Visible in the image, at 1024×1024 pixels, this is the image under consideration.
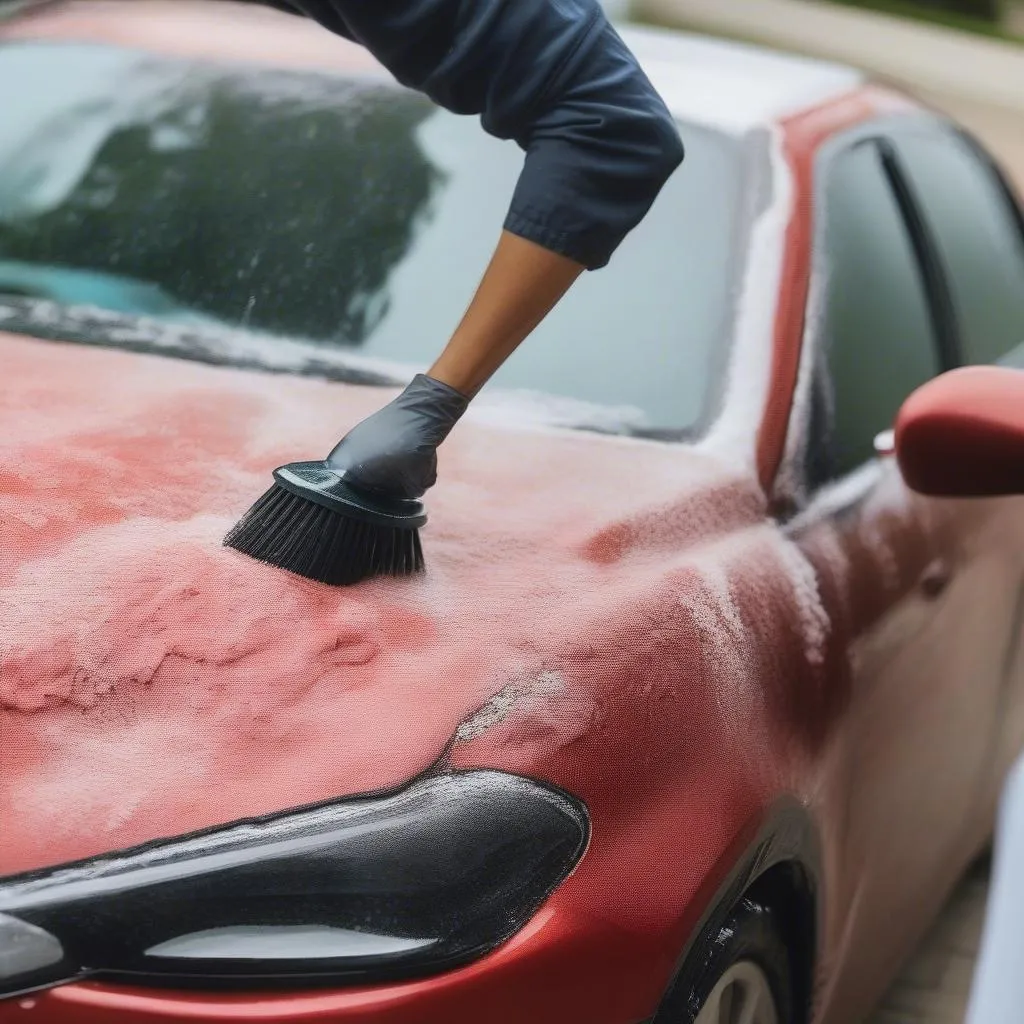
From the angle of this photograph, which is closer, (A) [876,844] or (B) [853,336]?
(A) [876,844]

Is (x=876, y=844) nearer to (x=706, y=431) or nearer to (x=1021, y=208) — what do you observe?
(x=706, y=431)

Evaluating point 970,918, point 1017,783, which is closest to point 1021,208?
point 970,918

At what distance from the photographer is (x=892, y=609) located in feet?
8.29

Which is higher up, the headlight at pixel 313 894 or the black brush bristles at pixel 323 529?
the black brush bristles at pixel 323 529

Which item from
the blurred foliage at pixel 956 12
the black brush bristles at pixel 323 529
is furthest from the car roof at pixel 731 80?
the blurred foliage at pixel 956 12

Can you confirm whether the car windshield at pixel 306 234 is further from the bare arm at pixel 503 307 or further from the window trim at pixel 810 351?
the bare arm at pixel 503 307

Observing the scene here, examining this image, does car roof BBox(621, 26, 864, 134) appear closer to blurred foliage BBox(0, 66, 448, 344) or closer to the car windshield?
the car windshield

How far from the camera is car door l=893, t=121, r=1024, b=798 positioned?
3188 mm

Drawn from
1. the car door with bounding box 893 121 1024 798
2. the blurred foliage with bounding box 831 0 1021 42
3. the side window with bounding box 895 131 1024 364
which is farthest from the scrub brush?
the blurred foliage with bounding box 831 0 1021 42

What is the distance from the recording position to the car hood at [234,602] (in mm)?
1552

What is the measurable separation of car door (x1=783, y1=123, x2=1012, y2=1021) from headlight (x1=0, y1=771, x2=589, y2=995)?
0.70 meters

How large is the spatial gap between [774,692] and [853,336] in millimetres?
858

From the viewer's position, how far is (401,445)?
1868 mm

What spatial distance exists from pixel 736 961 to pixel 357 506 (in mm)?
683
